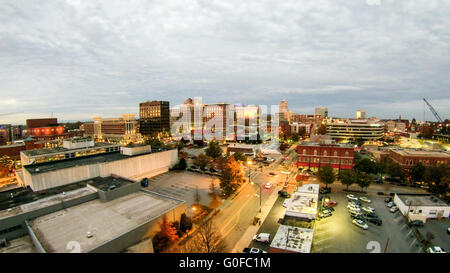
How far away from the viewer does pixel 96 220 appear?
44.2 feet

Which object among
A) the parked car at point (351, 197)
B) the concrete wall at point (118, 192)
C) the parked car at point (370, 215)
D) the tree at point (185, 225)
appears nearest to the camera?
the tree at point (185, 225)

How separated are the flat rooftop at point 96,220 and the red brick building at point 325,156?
21778 mm

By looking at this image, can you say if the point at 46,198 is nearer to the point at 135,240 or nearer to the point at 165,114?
the point at 135,240

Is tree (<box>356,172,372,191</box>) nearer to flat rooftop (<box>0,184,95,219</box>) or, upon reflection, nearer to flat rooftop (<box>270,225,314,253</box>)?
flat rooftop (<box>270,225,314,253</box>)

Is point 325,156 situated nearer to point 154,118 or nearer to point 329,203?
point 329,203

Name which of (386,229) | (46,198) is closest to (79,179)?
(46,198)

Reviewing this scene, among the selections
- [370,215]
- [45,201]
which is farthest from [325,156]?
[45,201]

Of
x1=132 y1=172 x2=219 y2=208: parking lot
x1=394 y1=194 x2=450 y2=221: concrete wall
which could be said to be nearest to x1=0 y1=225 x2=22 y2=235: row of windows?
x1=132 y1=172 x2=219 y2=208: parking lot

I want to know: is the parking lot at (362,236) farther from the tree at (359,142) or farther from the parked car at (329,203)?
the tree at (359,142)

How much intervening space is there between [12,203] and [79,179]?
19.1 ft

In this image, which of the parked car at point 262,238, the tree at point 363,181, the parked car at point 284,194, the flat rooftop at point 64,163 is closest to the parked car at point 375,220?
the tree at point 363,181

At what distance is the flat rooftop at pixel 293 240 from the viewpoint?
12.2 metres

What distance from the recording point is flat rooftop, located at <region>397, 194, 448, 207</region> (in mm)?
17531
